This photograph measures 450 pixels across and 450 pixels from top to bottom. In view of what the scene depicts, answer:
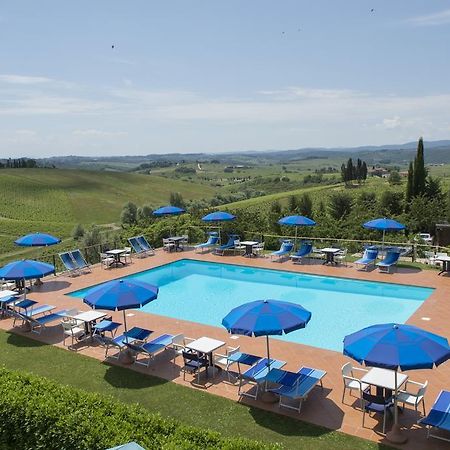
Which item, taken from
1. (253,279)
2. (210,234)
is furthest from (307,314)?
(210,234)

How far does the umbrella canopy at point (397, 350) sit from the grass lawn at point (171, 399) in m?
1.31

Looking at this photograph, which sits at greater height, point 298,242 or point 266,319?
point 266,319

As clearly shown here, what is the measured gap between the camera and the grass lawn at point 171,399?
7.01 meters

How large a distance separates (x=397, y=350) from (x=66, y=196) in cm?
9658

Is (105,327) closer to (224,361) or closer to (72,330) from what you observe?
(72,330)

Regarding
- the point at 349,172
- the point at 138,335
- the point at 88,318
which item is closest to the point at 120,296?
the point at 138,335

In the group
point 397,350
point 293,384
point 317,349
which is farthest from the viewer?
point 317,349

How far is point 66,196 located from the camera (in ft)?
313

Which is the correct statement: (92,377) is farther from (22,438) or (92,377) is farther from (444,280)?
(444,280)

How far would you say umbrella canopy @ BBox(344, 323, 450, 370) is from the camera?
619 cm

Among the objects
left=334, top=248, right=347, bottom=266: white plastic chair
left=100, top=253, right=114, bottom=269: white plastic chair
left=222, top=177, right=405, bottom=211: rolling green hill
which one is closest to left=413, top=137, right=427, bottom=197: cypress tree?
left=222, top=177, right=405, bottom=211: rolling green hill

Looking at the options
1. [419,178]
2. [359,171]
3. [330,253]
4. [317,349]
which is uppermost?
[419,178]

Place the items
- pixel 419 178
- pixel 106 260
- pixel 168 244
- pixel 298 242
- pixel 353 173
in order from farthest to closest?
pixel 353 173
pixel 419 178
pixel 168 244
pixel 298 242
pixel 106 260

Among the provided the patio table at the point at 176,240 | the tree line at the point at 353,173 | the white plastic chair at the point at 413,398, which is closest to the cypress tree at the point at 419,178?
the patio table at the point at 176,240
